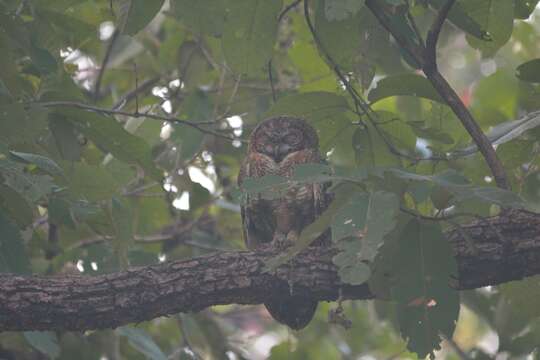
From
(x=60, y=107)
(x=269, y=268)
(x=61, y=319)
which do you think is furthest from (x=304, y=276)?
(x=60, y=107)

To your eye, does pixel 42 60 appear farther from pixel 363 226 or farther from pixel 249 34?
pixel 363 226

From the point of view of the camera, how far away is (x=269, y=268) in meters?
3.27

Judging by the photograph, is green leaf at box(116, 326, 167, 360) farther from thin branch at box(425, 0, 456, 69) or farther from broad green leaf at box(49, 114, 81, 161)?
thin branch at box(425, 0, 456, 69)

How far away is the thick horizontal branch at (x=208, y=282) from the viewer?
3.79 meters

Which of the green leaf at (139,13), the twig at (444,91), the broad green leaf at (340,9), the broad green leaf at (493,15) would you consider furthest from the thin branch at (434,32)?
the green leaf at (139,13)

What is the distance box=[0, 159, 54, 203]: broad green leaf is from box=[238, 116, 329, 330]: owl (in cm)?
120

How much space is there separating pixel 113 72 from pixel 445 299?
4540 millimetres

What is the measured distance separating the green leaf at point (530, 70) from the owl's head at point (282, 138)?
167 cm

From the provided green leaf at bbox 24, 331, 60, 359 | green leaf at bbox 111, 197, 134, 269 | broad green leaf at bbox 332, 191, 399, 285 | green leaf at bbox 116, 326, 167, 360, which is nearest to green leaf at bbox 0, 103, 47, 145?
green leaf at bbox 111, 197, 134, 269

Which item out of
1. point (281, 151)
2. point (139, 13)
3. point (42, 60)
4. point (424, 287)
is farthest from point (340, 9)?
point (281, 151)

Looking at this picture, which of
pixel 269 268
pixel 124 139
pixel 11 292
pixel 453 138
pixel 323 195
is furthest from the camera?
pixel 323 195

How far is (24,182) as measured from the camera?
3.62 m

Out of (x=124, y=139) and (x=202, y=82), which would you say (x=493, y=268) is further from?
(x=202, y=82)

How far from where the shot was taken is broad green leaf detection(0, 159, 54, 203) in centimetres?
356
